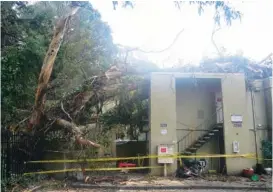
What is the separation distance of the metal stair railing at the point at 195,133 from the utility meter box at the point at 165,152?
1.72 m

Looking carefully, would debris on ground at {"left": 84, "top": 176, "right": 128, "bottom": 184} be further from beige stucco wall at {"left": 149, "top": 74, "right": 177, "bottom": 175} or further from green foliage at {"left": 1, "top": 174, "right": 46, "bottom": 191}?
beige stucco wall at {"left": 149, "top": 74, "right": 177, "bottom": 175}

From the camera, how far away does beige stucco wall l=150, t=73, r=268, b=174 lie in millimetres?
13336

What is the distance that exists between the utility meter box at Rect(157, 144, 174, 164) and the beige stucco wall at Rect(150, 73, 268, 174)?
0.26 metres

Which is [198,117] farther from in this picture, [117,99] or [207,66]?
[117,99]

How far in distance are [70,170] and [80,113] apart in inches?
106

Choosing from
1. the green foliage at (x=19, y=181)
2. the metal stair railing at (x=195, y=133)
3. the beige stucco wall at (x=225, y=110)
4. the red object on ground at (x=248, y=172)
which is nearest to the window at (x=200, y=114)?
the metal stair railing at (x=195, y=133)

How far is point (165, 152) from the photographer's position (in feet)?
42.4

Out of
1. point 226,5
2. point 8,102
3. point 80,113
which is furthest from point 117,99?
point 226,5

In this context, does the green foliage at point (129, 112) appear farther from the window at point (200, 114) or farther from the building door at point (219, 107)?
the building door at point (219, 107)

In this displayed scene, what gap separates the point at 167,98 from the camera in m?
13.6

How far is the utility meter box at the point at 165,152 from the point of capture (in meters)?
12.8

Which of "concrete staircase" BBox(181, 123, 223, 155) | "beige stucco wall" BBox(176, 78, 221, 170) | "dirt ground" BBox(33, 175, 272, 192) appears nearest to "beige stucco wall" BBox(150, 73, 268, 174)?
"concrete staircase" BBox(181, 123, 223, 155)

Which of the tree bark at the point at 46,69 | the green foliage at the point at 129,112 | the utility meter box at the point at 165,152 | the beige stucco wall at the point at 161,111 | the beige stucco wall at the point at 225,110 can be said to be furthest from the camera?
the green foliage at the point at 129,112

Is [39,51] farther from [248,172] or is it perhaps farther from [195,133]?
[248,172]
